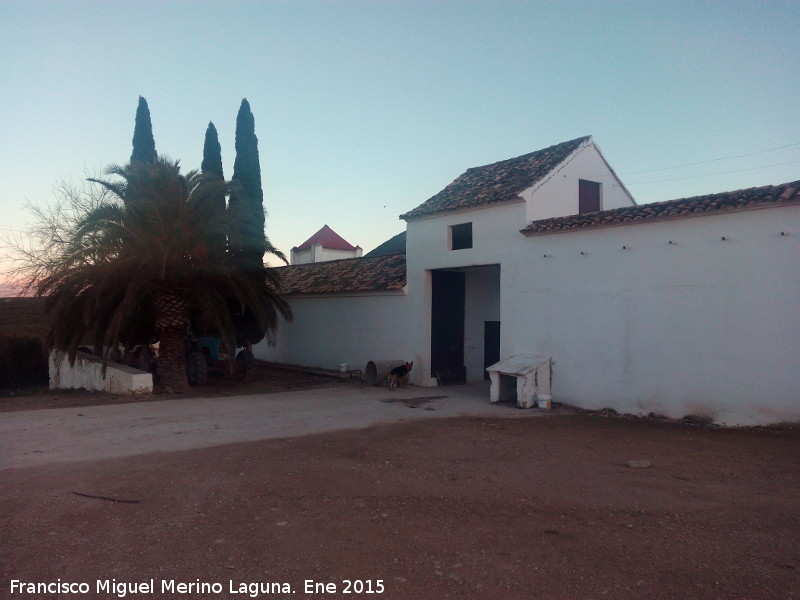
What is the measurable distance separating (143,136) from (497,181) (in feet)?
48.2

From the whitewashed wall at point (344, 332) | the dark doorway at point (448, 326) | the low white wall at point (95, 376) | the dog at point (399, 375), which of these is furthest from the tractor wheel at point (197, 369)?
the dark doorway at point (448, 326)

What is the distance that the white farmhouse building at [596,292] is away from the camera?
1110cm

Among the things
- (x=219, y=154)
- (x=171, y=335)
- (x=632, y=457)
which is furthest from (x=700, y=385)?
(x=219, y=154)

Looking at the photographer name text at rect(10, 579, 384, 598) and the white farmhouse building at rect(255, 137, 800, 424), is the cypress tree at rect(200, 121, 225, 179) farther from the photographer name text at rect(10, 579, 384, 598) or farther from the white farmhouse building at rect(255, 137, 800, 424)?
the photographer name text at rect(10, 579, 384, 598)

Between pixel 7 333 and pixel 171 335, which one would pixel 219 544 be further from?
pixel 7 333

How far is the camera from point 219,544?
5.42 m

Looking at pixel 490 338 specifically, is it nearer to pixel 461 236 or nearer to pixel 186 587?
pixel 461 236

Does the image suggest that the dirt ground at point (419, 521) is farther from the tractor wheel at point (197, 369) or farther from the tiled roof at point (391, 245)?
the tiled roof at point (391, 245)

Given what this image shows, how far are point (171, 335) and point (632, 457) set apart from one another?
41.3 ft

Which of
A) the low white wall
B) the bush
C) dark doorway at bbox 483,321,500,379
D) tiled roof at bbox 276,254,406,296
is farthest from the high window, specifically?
the bush

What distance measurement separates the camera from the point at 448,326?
19266 millimetres

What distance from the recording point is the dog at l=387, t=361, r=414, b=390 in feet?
59.1

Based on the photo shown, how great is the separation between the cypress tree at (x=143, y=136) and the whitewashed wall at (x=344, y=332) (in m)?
8.01

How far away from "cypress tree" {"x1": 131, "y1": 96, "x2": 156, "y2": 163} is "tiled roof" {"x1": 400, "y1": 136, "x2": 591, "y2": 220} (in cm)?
1157
